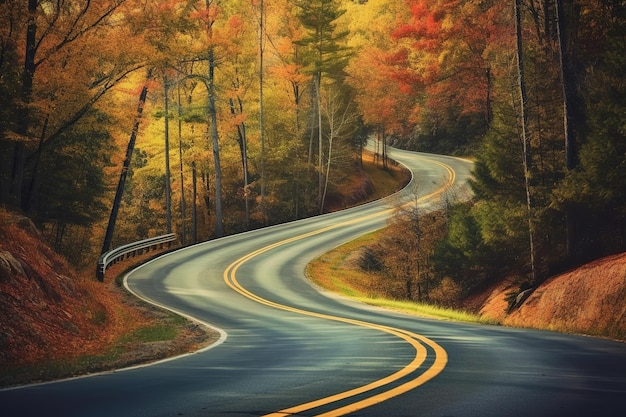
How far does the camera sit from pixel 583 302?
2078cm

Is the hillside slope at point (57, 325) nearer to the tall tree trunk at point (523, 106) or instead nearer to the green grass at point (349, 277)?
the green grass at point (349, 277)

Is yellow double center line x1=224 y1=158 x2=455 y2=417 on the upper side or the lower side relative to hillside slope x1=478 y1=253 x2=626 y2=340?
upper

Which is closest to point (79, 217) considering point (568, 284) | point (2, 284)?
point (2, 284)

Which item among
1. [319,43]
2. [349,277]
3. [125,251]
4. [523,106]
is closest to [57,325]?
[523,106]

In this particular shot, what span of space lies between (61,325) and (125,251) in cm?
2193

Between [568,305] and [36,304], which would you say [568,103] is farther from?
[36,304]

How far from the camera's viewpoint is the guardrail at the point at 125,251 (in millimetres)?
29548

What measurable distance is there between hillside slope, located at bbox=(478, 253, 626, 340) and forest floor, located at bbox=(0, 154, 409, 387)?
10978 millimetres

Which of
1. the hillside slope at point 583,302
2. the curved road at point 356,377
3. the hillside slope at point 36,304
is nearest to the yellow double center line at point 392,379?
the curved road at point 356,377

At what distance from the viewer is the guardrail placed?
2955 cm

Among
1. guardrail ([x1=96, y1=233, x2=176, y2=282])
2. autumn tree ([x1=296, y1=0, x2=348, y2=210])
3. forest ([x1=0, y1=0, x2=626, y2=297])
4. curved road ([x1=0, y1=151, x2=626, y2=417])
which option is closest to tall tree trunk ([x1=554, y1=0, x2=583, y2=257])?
forest ([x1=0, y1=0, x2=626, y2=297])

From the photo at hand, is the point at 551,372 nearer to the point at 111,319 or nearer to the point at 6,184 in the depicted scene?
the point at 111,319

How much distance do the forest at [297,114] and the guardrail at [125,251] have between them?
135 cm

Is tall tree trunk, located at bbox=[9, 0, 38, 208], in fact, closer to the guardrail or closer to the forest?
the forest
